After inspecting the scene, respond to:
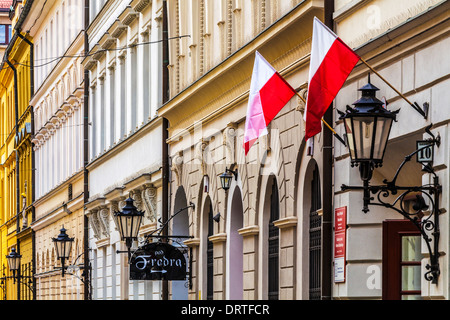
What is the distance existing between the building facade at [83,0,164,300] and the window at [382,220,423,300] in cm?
1235

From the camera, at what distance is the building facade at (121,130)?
2745cm

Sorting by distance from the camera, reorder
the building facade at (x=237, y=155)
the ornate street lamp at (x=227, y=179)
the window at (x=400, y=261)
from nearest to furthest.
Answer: the building facade at (x=237, y=155)
the window at (x=400, y=261)
the ornate street lamp at (x=227, y=179)

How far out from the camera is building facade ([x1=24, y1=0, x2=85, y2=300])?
3841 cm

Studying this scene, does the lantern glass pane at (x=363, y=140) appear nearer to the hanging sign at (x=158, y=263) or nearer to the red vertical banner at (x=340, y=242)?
the red vertical banner at (x=340, y=242)

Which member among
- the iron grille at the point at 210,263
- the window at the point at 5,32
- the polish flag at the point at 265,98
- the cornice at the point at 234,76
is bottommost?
the iron grille at the point at 210,263

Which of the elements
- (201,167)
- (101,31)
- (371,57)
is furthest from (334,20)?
(101,31)

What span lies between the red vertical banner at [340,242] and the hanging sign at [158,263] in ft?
23.0

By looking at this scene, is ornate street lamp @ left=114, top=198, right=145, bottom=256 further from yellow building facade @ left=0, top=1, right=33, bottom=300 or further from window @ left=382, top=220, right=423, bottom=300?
yellow building facade @ left=0, top=1, right=33, bottom=300

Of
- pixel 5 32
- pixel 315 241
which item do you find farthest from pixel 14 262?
pixel 5 32

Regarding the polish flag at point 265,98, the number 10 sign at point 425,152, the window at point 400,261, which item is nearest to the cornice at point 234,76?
the polish flag at point 265,98

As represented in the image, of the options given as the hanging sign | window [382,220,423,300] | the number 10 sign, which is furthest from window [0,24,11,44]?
the number 10 sign

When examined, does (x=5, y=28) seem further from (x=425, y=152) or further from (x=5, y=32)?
(x=425, y=152)

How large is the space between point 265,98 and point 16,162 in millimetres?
43827

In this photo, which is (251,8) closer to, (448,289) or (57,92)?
(448,289)
